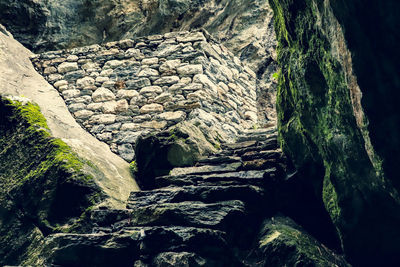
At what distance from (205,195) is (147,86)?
11.0ft

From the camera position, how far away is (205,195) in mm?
3256

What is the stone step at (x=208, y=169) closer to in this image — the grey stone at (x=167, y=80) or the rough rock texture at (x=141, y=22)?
the grey stone at (x=167, y=80)

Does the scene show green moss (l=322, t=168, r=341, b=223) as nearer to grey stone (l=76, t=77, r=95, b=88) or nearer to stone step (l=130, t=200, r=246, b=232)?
stone step (l=130, t=200, r=246, b=232)

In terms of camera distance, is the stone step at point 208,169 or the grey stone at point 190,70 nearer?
the stone step at point 208,169

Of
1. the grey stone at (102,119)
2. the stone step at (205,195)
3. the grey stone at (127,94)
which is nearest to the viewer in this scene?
the stone step at (205,195)

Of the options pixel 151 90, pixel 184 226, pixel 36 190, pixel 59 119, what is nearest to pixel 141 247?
pixel 184 226

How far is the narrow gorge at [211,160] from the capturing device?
2092 mm

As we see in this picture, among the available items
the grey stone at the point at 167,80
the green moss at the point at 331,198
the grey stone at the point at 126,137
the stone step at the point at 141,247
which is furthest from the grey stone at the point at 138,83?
the green moss at the point at 331,198

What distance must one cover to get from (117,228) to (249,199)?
3.14 ft

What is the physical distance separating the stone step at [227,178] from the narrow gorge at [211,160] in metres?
0.02

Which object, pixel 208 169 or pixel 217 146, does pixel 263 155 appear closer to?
pixel 208 169

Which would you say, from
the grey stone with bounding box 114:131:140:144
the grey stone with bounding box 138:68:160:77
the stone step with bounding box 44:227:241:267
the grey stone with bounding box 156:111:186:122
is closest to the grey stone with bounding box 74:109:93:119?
the grey stone with bounding box 114:131:140:144

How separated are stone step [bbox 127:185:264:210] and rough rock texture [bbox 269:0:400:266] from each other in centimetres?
45

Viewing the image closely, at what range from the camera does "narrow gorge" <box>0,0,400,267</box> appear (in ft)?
6.86
